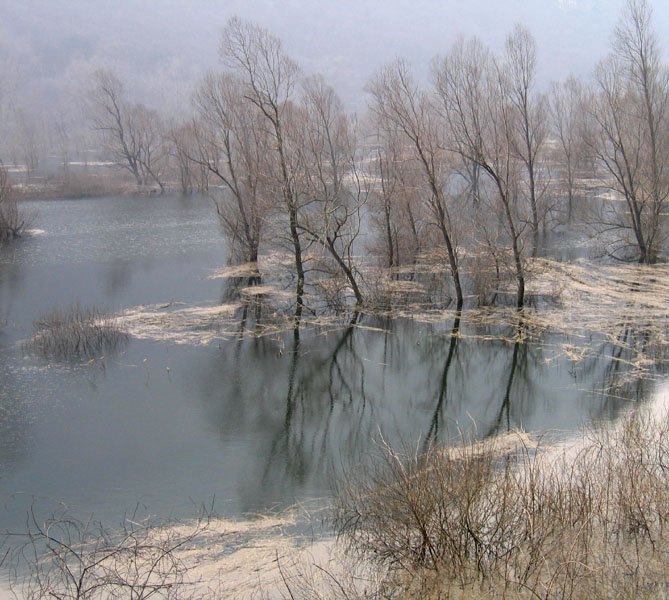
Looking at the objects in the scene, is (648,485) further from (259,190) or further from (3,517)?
(259,190)

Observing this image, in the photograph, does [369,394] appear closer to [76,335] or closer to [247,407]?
[247,407]

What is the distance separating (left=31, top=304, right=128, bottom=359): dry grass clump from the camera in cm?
1205

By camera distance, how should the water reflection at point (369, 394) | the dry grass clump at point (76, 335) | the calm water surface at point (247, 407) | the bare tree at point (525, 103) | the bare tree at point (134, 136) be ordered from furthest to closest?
the bare tree at point (134, 136)
the bare tree at point (525, 103)
the dry grass clump at point (76, 335)
the water reflection at point (369, 394)
the calm water surface at point (247, 407)

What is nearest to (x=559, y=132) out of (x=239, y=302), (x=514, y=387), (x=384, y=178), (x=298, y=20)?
(x=384, y=178)

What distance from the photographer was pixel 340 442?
8859mm

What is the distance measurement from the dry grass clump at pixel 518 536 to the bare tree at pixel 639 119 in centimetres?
1454

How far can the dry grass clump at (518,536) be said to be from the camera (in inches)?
186

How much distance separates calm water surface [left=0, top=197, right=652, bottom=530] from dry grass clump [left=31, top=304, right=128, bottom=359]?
14.8 inches

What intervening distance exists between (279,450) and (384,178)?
423 inches

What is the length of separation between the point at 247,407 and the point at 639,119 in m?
15.6

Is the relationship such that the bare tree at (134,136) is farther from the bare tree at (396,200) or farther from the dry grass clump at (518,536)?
the dry grass clump at (518,536)

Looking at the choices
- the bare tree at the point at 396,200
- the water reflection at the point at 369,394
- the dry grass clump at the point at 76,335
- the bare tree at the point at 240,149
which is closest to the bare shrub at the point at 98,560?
the water reflection at the point at 369,394

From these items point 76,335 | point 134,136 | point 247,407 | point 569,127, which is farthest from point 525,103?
point 134,136

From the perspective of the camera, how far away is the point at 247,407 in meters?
9.98
